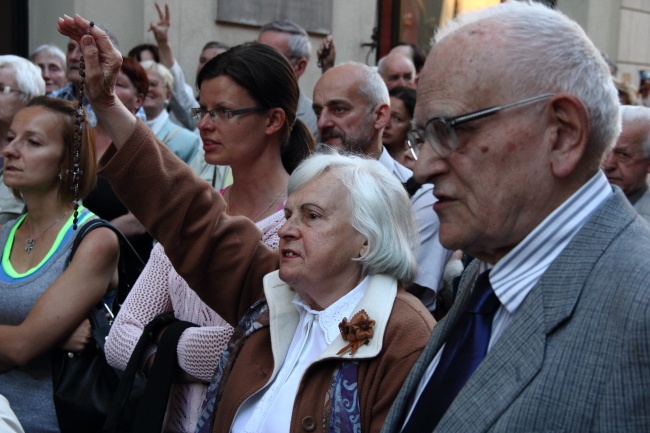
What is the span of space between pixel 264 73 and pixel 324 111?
4.47ft

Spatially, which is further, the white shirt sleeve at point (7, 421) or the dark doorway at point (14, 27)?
the dark doorway at point (14, 27)

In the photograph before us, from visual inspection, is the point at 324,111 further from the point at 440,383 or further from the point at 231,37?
the point at 231,37

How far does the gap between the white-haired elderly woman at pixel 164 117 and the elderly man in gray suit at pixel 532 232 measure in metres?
4.47

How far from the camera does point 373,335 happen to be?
2.62 meters

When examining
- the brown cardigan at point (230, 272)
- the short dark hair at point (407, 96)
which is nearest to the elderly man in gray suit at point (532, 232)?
the brown cardigan at point (230, 272)

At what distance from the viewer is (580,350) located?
59.2 inches

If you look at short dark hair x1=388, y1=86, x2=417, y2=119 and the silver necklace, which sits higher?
short dark hair x1=388, y1=86, x2=417, y2=119

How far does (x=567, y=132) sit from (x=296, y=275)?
1.30 m

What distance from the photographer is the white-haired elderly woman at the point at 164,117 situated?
6.26m

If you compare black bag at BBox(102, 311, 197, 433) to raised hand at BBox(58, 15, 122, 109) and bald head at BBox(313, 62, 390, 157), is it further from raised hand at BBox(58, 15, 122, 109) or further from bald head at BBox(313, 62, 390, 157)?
bald head at BBox(313, 62, 390, 157)

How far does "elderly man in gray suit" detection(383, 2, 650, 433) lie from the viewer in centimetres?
148

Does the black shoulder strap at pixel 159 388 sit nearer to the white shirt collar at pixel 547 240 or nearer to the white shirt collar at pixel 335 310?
the white shirt collar at pixel 335 310

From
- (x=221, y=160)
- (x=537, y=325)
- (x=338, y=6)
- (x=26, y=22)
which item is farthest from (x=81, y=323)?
(x=338, y=6)

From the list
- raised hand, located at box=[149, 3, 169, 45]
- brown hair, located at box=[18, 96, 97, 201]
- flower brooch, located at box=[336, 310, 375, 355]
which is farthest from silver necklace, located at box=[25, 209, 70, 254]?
raised hand, located at box=[149, 3, 169, 45]
